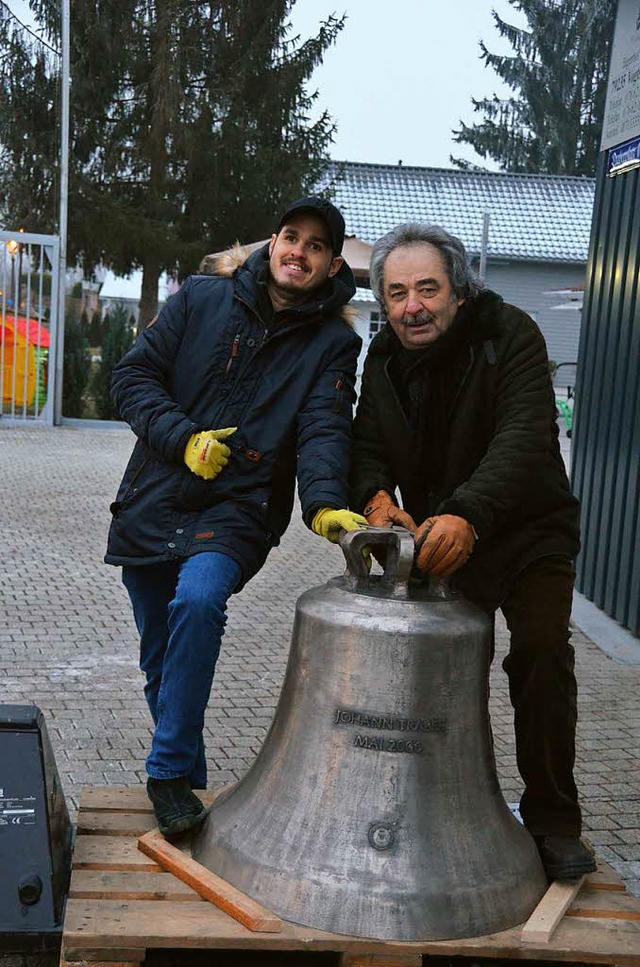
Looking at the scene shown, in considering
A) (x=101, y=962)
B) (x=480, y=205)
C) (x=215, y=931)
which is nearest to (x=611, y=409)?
(x=215, y=931)

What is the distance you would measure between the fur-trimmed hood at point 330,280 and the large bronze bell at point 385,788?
728mm

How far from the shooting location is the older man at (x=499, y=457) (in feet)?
10.1

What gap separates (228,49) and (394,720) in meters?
24.5

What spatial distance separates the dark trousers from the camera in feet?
10.1

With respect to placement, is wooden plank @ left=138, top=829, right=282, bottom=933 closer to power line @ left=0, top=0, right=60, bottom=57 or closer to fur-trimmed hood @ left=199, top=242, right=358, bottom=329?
fur-trimmed hood @ left=199, top=242, right=358, bottom=329

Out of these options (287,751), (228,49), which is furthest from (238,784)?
(228,49)

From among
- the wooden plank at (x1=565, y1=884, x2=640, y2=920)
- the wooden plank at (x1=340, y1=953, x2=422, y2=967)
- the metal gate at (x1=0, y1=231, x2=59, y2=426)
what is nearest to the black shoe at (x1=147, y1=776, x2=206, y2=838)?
the wooden plank at (x1=340, y1=953, x2=422, y2=967)

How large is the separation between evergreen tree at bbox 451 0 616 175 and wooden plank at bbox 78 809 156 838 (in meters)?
46.0

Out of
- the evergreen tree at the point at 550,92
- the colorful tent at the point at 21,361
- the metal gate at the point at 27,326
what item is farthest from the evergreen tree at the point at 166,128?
the evergreen tree at the point at 550,92

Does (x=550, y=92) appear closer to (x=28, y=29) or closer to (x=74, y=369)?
(x=28, y=29)

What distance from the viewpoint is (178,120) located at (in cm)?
2419

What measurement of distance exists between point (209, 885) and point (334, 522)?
2.95 ft

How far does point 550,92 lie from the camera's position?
4716cm

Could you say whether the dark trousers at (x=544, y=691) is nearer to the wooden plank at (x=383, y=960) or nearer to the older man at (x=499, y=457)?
the older man at (x=499, y=457)
